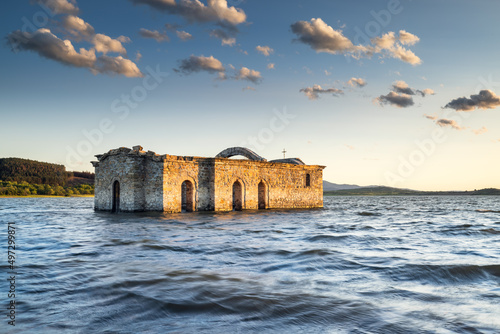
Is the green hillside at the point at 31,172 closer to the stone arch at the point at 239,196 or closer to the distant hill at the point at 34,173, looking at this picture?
the distant hill at the point at 34,173

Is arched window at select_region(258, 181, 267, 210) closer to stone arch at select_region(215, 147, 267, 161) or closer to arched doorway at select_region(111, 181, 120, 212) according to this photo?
stone arch at select_region(215, 147, 267, 161)

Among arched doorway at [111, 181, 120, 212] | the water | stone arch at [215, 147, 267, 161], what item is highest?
stone arch at [215, 147, 267, 161]

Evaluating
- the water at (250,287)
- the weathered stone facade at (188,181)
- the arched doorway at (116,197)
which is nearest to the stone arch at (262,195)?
the weathered stone facade at (188,181)

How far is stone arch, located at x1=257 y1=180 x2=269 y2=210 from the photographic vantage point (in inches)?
1002

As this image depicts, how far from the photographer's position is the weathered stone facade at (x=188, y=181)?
65.5ft

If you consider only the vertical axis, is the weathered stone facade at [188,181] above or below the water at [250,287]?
above

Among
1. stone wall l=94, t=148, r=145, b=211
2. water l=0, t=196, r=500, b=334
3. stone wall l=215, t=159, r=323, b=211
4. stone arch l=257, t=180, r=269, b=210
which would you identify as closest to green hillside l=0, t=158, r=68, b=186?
stone wall l=94, t=148, r=145, b=211

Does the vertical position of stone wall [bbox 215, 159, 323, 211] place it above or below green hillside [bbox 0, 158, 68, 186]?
below

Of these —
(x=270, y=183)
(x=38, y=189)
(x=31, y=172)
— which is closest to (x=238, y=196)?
(x=270, y=183)

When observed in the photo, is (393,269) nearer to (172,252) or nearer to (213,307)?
(213,307)

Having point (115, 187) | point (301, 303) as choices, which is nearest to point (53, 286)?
point (301, 303)

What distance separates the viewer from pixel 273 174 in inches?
1016

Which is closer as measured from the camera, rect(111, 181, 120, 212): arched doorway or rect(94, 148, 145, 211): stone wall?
rect(94, 148, 145, 211): stone wall

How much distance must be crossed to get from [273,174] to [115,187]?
10.8 m
